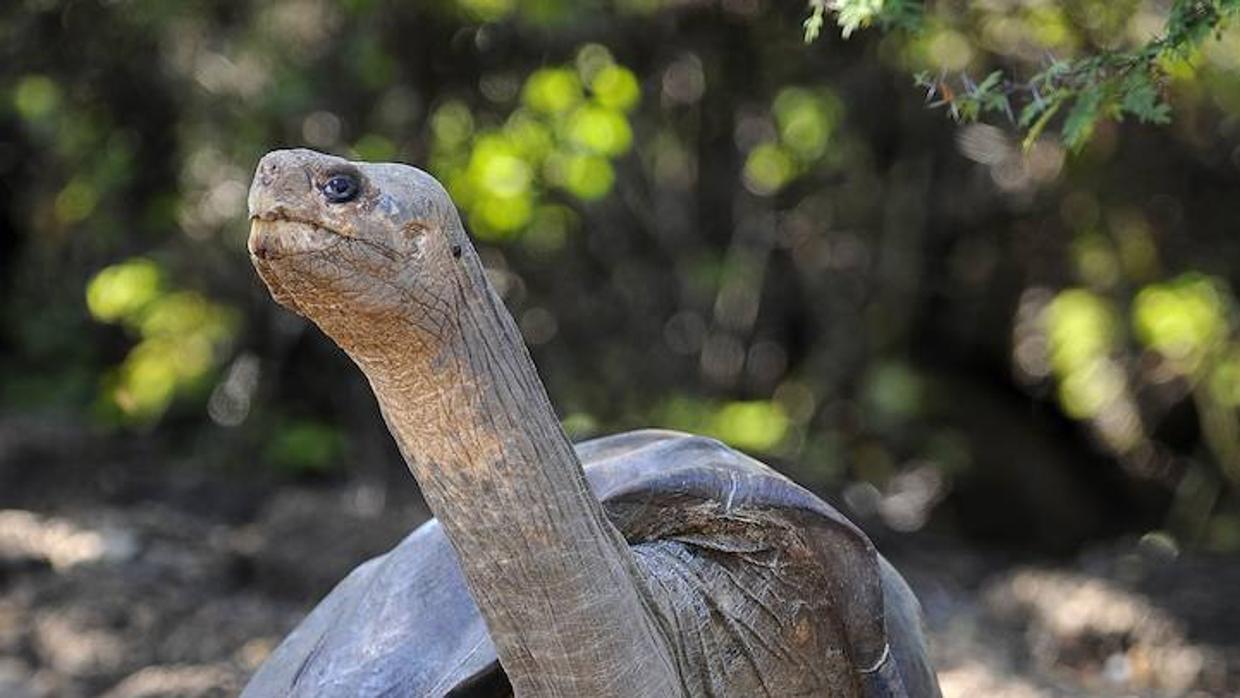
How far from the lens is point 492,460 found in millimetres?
2025

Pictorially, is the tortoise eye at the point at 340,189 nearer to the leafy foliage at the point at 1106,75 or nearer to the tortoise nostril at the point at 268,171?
the tortoise nostril at the point at 268,171

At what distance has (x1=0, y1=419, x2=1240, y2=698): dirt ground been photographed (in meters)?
4.85

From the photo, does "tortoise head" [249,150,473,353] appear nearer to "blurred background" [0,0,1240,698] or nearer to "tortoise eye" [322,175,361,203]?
"tortoise eye" [322,175,361,203]

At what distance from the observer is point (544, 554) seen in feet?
6.85

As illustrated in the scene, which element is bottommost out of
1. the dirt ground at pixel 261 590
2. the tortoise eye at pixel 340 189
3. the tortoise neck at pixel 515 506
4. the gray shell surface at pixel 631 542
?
the dirt ground at pixel 261 590

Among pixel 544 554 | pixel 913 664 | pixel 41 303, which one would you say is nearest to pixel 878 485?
pixel 41 303

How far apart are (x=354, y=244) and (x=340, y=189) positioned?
5 centimetres

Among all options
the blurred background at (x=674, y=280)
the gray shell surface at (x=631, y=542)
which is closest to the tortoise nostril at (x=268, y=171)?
the gray shell surface at (x=631, y=542)

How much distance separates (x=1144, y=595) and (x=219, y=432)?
136 inches

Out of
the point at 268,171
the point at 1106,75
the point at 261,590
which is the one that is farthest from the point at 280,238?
the point at 261,590

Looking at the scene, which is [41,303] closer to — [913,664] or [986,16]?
[986,16]

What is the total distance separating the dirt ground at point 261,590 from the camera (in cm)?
485

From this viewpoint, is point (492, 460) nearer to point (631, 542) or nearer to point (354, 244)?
point (354, 244)

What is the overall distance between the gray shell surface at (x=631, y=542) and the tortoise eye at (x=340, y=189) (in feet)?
2.61
